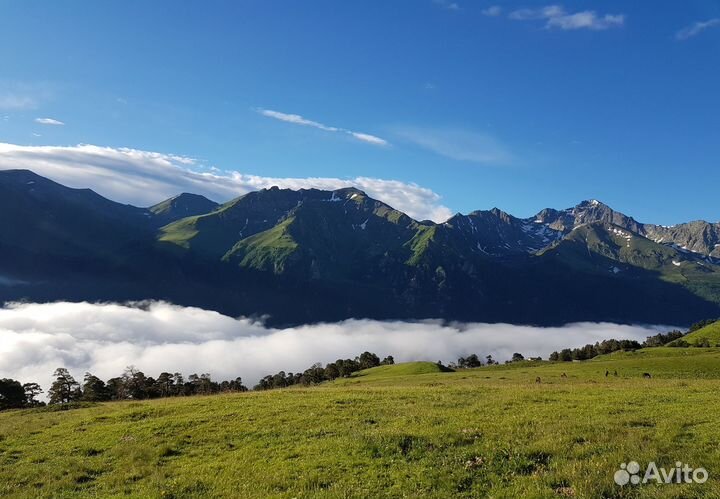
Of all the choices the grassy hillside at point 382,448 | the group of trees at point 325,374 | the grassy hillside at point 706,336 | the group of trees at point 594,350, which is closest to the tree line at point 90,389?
the group of trees at point 325,374

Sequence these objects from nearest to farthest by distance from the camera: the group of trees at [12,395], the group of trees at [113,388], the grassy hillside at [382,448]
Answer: the grassy hillside at [382,448] < the group of trees at [12,395] < the group of trees at [113,388]

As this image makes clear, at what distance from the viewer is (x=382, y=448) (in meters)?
20.5

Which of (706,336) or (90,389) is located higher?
(706,336)

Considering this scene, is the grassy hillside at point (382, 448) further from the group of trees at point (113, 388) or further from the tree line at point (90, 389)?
the group of trees at point (113, 388)

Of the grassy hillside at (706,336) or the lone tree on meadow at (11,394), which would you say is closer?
the lone tree on meadow at (11,394)

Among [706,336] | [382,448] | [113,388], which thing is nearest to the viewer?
[382,448]

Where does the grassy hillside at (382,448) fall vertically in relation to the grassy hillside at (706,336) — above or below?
above

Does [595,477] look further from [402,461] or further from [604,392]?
[604,392]

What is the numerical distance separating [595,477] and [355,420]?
50.3ft

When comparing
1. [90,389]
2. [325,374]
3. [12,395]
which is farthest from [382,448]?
[325,374]

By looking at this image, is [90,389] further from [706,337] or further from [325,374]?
[706,337]

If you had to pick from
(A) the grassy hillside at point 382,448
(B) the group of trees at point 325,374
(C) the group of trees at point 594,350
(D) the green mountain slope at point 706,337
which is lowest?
(B) the group of trees at point 325,374

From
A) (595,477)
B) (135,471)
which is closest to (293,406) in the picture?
(135,471)

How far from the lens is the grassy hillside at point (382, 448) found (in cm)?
1625
